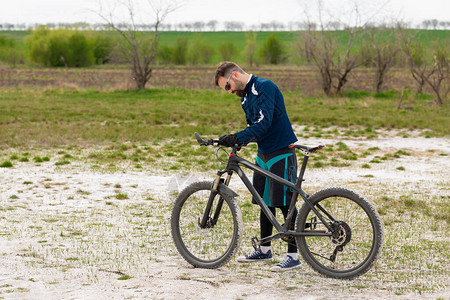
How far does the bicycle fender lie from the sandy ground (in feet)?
2.28

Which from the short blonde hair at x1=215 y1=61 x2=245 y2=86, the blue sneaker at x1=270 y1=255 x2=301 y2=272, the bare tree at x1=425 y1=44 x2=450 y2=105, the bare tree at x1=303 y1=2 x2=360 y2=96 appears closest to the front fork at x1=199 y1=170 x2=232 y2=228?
the blue sneaker at x1=270 y1=255 x2=301 y2=272

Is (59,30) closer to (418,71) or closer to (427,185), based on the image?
(418,71)

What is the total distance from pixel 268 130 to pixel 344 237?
44.4 inches

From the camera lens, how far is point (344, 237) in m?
4.59

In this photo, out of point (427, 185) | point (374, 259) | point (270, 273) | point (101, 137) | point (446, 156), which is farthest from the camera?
point (101, 137)

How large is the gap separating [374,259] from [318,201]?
0.64 meters

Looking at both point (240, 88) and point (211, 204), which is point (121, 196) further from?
point (240, 88)

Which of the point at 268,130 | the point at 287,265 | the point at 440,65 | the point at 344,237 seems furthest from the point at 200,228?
the point at 440,65

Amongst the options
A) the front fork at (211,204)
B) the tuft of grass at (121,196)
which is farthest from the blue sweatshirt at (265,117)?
the tuft of grass at (121,196)

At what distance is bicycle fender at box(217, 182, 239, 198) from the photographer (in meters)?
4.93

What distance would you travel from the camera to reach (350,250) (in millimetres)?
4660

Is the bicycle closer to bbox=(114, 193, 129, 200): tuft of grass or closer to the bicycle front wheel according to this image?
the bicycle front wheel

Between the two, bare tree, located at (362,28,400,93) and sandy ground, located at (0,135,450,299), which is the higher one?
bare tree, located at (362,28,400,93)

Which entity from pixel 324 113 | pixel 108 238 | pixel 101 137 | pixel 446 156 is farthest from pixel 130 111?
pixel 108 238
